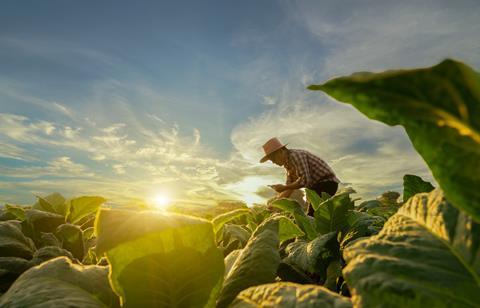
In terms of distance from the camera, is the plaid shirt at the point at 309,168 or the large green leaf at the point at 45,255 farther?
the plaid shirt at the point at 309,168

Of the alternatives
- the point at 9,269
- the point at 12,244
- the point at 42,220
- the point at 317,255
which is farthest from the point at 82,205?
the point at 317,255

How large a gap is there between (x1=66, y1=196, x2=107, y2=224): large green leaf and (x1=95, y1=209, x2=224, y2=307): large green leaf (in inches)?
94.5

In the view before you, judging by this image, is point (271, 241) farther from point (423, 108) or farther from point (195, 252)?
point (423, 108)

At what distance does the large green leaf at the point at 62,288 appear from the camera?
41.3 inches

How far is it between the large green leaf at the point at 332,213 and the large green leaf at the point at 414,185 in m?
0.68

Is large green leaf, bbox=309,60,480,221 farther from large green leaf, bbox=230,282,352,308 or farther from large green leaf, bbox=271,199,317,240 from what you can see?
large green leaf, bbox=271,199,317,240

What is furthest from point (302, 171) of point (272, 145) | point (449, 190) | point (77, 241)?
point (449, 190)

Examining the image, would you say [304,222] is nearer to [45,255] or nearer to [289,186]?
[45,255]

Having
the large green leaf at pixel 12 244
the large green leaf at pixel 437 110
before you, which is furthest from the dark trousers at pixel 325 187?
the large green leaf at pixel 437 110

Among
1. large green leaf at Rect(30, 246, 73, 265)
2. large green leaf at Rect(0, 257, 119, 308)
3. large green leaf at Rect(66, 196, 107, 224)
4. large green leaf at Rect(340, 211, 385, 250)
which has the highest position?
large green leaf at Rect(66, 196, 107, 224)

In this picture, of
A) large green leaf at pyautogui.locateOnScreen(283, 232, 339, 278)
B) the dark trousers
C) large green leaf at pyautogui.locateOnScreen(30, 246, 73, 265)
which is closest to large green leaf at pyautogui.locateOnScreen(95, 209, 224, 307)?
large green leaf at pyautogui.locateOnScreen(283, 232, 339, 278)

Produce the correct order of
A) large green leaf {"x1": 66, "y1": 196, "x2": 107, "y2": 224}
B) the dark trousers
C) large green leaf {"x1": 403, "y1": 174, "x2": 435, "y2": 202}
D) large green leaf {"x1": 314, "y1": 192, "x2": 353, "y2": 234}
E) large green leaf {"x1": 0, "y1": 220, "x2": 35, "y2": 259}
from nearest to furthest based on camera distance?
large green leaf {"x1": 403, "y1": 174, "x2": 435, "y2": 202}
large green leaf {"x1": 314, "y1": 192, "x2": 353, "y2": 234}
large green leaf {"x1": 0, "y1": 220, "x2": 35, "y2": 259}
large green leaf {"x1": 66, "y1": 196, "x2": 107, "y2": 224}
the dark trousers

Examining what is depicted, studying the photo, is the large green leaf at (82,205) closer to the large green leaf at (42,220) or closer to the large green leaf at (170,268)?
the large green leaf at (42,220)

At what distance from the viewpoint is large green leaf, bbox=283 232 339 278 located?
66.4 inches
